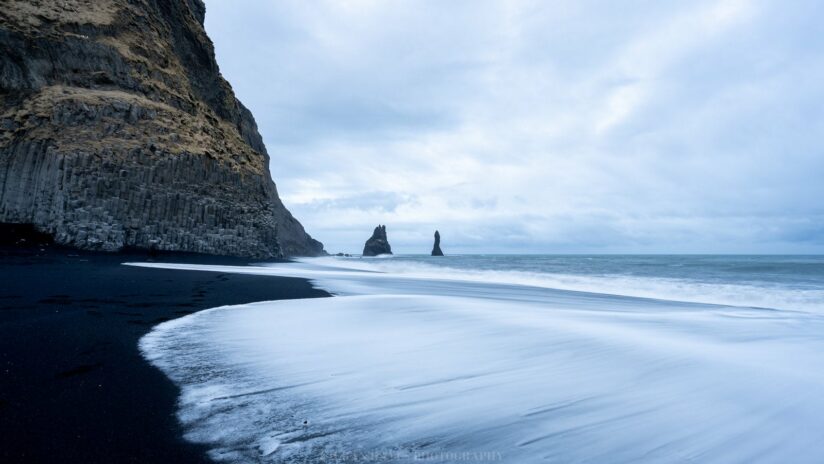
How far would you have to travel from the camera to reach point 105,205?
23.4 m

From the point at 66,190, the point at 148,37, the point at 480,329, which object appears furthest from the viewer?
the point at 148,37

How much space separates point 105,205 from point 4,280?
1722cm

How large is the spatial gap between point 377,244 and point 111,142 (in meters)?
85.5

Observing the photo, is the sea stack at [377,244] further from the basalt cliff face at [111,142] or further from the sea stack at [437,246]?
the basalt cliff face at [111,142]

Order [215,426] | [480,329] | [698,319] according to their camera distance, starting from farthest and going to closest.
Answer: [698,319], [480,329], [215,426]

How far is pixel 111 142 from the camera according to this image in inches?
953

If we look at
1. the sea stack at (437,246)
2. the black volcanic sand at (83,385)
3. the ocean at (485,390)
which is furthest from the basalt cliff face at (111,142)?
the sea stack at (437,246)

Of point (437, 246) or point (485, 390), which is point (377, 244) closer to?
point (437, 246)

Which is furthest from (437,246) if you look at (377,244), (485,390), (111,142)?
(485,390)

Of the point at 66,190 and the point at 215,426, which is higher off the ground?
the point at 66,190

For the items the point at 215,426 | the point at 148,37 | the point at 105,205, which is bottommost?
the point at 215,426

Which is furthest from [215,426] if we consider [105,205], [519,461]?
[105,205]

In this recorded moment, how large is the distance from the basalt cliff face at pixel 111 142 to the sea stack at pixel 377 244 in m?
75.3

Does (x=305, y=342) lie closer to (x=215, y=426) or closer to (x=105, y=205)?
(x=215, y=426)
